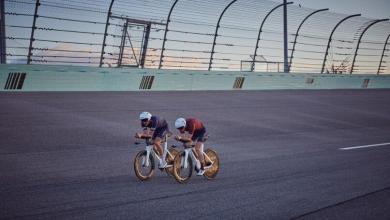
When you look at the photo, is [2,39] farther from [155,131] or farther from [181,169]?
[181,169]

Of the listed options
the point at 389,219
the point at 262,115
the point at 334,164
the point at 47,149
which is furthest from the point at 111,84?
the point at 389,219

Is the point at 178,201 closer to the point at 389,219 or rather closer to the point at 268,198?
the point at 268,198

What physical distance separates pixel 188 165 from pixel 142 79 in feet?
40.8

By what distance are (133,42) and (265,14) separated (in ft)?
18.5

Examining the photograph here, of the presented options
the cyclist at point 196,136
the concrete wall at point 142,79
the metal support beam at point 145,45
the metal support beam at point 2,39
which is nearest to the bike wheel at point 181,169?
the cyclist at point 196,136

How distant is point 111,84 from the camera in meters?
19.6

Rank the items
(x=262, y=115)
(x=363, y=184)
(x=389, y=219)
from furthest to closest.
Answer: (x=262, y=115)
(x=363, y=184)
(x=389, y=219)

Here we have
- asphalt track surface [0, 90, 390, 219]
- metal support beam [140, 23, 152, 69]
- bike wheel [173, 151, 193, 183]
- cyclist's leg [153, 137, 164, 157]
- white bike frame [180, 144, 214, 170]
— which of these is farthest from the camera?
metal support beam [140, 23, 152, 69]

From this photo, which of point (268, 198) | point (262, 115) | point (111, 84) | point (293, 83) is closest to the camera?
point (268, 198)

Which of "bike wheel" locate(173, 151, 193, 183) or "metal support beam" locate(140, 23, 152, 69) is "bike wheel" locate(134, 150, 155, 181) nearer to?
"bike wheel" locate(173, 151, 193, 183)

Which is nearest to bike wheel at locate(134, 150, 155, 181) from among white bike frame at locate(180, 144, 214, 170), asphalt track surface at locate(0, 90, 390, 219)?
asphalt track surface at locate(0, 90, 390, 219)

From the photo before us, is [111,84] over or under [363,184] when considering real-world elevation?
under

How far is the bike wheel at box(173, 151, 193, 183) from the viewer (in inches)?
334

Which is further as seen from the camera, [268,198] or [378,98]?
[378,98]
